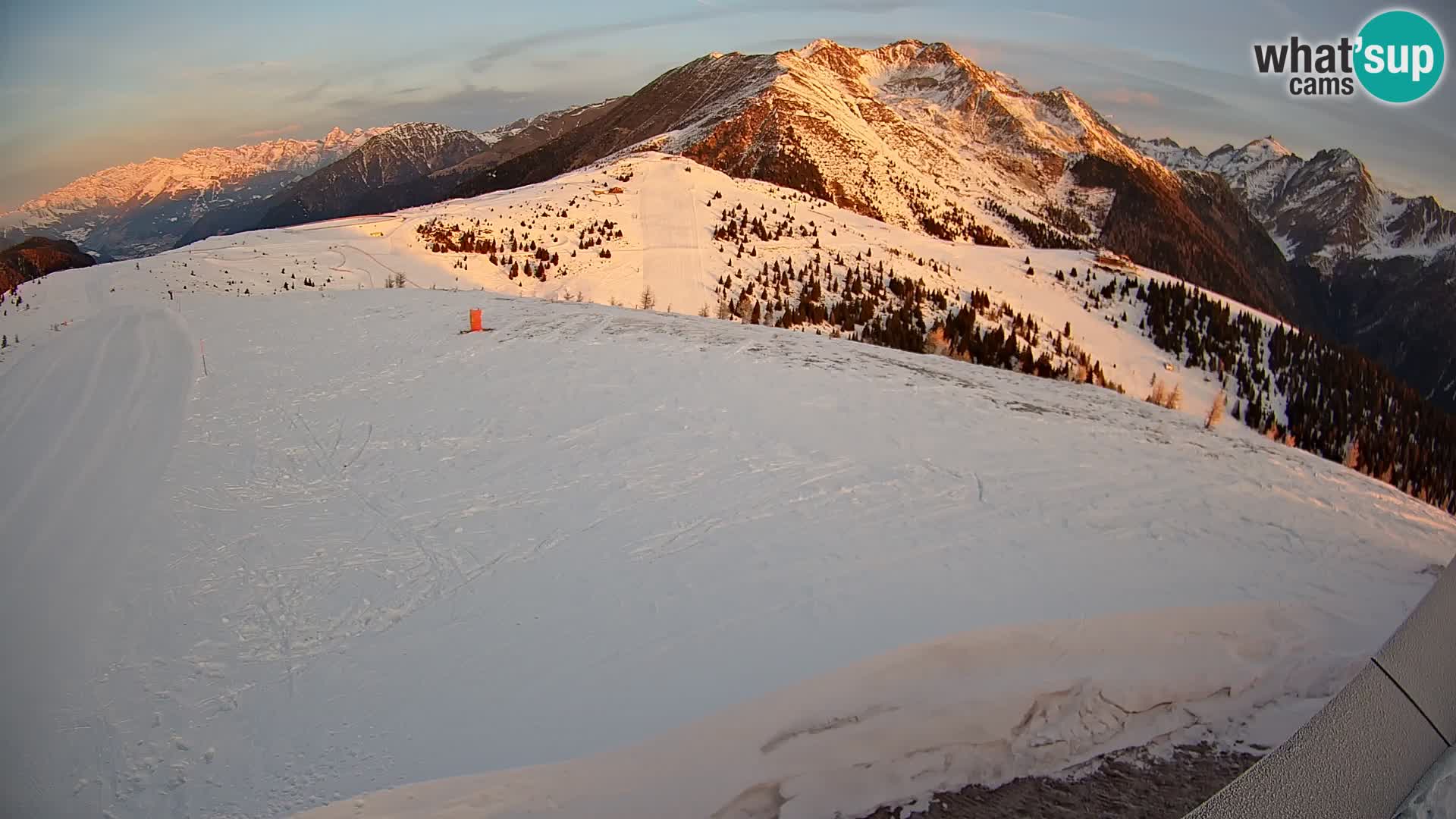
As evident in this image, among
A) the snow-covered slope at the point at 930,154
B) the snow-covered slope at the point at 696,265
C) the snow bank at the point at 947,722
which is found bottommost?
the snow bank at the point at 947,722

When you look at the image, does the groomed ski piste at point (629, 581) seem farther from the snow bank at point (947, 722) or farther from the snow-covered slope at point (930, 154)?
the snow-covered slope at point (930, 154)

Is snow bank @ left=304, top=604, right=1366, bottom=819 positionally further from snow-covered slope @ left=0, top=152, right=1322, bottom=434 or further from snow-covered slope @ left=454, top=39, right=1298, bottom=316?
snow-covered slope @ left=454, top=39, right=1298, bottom=316

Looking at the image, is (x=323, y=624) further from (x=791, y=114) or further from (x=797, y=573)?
(x=791, y=114)

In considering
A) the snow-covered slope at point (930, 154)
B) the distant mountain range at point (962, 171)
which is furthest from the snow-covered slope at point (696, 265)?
the distant mountain range at point (962, 171)

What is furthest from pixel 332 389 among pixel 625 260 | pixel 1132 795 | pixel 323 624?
pixel 625 260

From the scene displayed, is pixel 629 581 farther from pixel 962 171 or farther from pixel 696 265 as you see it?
pixel 962 171
